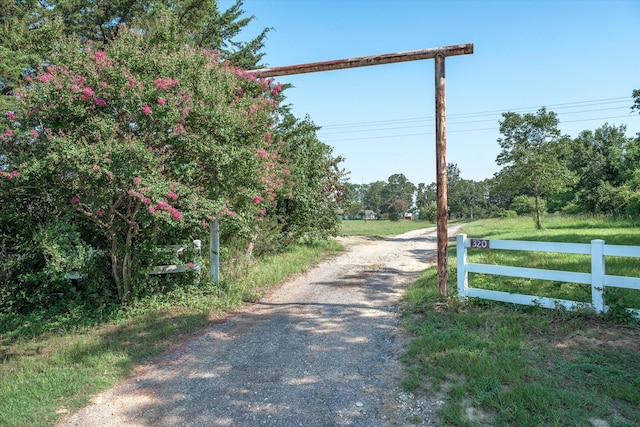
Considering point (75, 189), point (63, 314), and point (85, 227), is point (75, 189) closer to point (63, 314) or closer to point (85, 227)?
point (85, 227)

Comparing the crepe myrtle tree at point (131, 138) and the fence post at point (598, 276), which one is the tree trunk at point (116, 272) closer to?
the crepe myrtle tree at point (131, 138)

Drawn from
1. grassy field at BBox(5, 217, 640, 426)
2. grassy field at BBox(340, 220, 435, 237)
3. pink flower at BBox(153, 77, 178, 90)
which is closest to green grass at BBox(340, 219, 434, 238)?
grassy field at BBox(340, 220, 435, 237)

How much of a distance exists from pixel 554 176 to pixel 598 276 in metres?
15.6

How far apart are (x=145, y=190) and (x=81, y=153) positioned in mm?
923

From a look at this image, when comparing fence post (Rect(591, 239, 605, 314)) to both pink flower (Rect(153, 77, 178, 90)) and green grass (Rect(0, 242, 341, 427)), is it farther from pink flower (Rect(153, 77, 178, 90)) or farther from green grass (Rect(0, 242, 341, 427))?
pink flower (Rect(153, 77, 178, 90))

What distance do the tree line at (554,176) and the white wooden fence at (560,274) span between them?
9624 millimetres

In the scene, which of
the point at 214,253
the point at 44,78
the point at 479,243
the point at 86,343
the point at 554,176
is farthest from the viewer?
the point at 554,176

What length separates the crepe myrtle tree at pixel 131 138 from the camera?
5.14 meters

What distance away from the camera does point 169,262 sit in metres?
7.23

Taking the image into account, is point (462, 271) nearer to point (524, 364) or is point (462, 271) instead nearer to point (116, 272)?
point (524, 364)

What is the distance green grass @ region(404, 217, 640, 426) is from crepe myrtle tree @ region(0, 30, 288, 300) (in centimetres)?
377

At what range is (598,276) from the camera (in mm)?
5051

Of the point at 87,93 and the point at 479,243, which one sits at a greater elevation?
the point at 87,93

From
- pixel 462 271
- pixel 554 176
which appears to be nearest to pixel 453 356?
pixel 462 271
